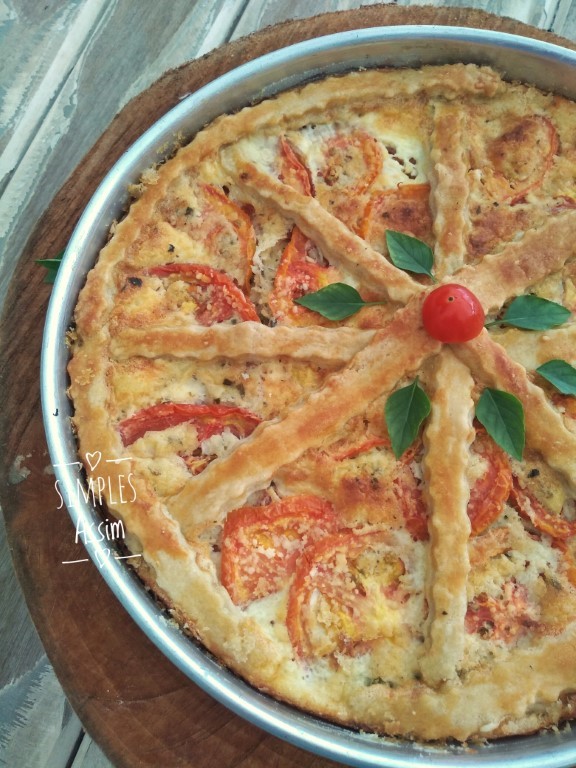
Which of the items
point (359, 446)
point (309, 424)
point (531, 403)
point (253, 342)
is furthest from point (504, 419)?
point (253, 342)

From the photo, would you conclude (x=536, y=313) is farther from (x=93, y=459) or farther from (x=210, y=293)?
(x=93, y=459)

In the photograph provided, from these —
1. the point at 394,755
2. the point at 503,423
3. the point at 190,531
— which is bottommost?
the point at 394,755

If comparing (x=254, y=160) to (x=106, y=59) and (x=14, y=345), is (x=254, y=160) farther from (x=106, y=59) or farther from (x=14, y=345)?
(x=106, y=59)

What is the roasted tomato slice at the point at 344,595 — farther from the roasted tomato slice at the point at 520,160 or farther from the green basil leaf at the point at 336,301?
the roasted tomato slice at the point at 520,160

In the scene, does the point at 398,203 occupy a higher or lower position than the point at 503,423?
higher

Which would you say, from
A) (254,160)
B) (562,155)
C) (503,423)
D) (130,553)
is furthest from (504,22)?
(130,553)

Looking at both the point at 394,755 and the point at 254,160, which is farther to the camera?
the point at 254,160
